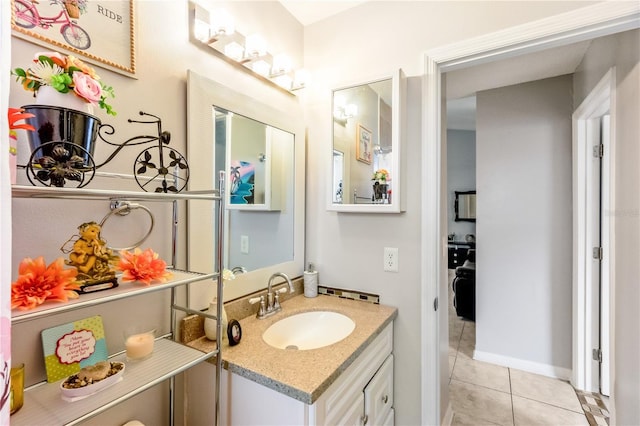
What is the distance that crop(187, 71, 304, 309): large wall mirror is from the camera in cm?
115

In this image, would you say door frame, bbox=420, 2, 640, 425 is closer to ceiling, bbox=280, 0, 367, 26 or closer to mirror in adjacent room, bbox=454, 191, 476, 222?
ceiling, bbox=280, 0, 367, 26

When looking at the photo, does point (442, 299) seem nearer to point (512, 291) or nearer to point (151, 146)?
point (512, 291)

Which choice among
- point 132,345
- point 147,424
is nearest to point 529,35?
point 132,345

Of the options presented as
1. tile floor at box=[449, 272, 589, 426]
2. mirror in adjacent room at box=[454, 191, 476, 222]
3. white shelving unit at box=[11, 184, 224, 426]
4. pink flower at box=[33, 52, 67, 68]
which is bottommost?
tile floor at box=[449, 272, 589, 426]

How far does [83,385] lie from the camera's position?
71 cm

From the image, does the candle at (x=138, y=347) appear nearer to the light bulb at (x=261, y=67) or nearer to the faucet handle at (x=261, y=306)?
the faucet handle at (x=261, y=306)

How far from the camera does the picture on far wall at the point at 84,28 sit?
770 millimetres

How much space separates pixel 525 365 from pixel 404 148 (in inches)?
92.0

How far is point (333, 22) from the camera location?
1710 mm

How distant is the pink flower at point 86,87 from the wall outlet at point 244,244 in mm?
812

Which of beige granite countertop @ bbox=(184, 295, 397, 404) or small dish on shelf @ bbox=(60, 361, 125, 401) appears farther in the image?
beige granite countertop @ bbox=(184, 295, 397, 404)

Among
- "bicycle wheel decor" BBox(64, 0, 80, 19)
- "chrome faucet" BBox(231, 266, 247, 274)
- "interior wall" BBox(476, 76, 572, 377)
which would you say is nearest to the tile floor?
"interior wall" BBox(476, 76, 572, 377)

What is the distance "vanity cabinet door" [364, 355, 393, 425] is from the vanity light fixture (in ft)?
5.02

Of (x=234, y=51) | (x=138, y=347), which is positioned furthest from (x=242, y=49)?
(x=138, y=347)
